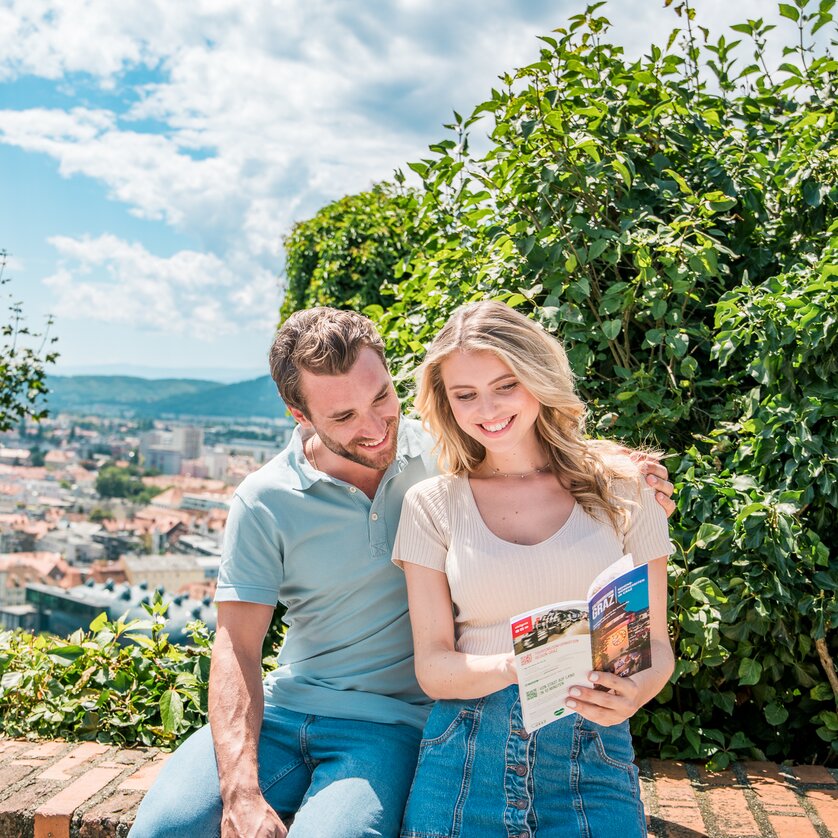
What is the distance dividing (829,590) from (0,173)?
35423 millimetres

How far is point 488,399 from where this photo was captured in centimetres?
205

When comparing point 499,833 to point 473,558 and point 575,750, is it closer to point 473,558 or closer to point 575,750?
Result: point 575,750

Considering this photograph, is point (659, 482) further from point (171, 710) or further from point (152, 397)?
point (152, 397)

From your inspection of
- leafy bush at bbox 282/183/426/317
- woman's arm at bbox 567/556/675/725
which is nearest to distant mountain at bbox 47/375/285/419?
leafy bush at bbox 282/183/426/317

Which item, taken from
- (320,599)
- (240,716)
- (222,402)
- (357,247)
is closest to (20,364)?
(357,247)

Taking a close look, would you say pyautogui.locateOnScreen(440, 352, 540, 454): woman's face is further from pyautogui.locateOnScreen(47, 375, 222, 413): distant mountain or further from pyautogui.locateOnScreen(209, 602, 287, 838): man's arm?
pyautogui.locateOnScreen(47, 375, 222, 413): distant mountain

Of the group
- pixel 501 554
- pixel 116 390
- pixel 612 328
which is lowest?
pixel 501 554

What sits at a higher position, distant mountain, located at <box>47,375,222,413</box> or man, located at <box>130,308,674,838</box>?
distant mountain, located at <box>47,375,222,413</box>

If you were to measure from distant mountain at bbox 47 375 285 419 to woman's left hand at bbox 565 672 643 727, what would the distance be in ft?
89.4

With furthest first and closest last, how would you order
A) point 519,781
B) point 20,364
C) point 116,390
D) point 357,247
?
1. point 116,390
2. point 357,247
3. point 20,364
4. point 519,781

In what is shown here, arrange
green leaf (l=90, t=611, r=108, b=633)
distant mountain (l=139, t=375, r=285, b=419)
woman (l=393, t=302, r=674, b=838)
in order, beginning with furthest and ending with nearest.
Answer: distant mountain (l=139, t=375, r=285, b=419) < green leaf (l=90, t=611, r=108, b=633) < woman (l=393, t=302, r=674, b=838)

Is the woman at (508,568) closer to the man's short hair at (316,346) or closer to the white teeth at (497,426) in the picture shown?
the white teeth at (497,426)

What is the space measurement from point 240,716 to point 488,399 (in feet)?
3.01

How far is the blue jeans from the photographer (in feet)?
5.78
